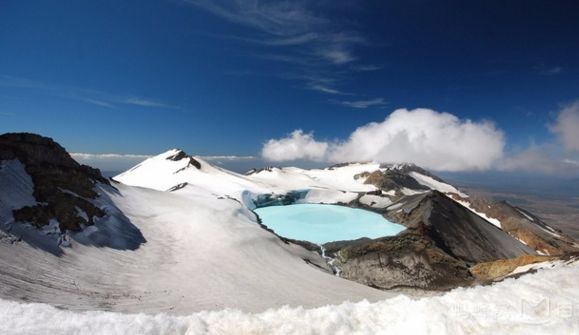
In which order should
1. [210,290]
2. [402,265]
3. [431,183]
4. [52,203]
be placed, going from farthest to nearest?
[431,183] → [402,265] → [52,203] → [210,290]

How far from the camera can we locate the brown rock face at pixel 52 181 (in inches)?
894

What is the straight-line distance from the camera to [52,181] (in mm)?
27422

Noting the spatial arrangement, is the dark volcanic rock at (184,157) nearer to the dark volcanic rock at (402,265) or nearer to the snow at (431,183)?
the dark volcanic rock at (402,265)

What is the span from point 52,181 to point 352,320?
95.4 feet

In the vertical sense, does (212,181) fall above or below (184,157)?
below

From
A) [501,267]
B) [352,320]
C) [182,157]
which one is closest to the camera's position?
[352,320]

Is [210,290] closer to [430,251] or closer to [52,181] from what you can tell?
[52,181]

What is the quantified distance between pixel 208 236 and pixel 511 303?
2733 centimetres

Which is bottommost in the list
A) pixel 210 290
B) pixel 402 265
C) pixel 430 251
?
pixel 210 290

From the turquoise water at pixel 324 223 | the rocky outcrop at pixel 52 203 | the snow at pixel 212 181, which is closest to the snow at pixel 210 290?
the rocky outcrop at pixel 52 203

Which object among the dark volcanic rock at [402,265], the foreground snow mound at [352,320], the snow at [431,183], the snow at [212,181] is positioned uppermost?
the snow at [431,183]

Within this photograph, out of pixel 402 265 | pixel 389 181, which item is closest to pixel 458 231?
pixel 402 265

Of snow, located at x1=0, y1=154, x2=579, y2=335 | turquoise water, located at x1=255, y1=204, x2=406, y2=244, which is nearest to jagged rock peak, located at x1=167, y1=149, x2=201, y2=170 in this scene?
turquoise water, located at x1=255, y1=204, x2=406, y2=244

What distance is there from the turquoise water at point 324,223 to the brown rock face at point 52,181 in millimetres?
30905
